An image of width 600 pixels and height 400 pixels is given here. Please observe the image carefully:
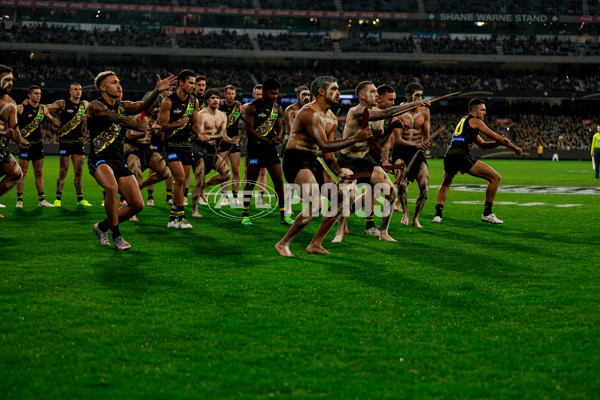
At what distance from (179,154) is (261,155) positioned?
1.44 m

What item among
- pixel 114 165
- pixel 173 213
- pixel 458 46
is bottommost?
pixel 173 213

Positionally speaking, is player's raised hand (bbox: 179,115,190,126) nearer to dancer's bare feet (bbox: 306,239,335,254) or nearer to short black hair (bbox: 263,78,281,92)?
short black hair (bbox: 263,78,281,92)

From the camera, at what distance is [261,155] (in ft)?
37.4

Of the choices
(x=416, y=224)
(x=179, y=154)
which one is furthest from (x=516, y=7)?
(x=179, y=154)

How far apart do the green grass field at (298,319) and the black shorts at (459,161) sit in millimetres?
2590

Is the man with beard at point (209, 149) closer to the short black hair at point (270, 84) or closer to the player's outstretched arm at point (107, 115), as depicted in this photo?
the short black hair at point (270, 84)

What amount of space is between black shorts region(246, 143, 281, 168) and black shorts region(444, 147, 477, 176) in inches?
129

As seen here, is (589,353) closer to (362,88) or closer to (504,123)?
(362,88)

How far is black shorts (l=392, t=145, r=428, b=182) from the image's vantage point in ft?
37.2

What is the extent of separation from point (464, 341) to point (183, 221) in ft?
23.3

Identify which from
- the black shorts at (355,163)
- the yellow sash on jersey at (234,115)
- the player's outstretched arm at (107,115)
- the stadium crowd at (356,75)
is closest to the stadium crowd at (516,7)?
the stadium crowd at (356,75)

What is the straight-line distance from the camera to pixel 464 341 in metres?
4.51

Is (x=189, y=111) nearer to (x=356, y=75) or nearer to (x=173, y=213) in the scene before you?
(x=173, y=213)

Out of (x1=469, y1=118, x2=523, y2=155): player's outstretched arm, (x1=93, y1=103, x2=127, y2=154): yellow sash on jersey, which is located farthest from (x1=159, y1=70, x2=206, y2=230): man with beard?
(x1=469, y1=118, x2=523, y2=155): player's outstretched arm
